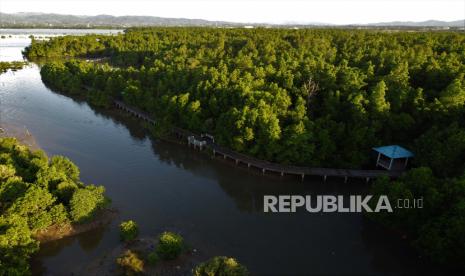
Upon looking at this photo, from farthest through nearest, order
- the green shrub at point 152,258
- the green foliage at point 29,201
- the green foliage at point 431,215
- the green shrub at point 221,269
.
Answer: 1. the green shrub at point 152,258
2. the green foliage at point 431,215
3. the green foliage at point 29,201
4. the green shrub at point 221,269

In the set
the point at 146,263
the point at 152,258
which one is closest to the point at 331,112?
the point at 152,258

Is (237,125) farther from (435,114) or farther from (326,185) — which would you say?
(435,114)

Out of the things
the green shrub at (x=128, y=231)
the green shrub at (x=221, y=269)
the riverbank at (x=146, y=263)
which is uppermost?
the green shrub at (x=221, y=269)

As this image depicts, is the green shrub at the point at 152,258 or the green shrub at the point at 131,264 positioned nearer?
the green shrub at the point at 131,264

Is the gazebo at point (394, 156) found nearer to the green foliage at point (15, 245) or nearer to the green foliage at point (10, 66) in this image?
the green foliage at point (15, 245)

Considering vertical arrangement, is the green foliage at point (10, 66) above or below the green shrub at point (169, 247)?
above

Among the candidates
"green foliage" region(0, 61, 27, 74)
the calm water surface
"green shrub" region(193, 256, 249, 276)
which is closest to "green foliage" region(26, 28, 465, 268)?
the calm water surface

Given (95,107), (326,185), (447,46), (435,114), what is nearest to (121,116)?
(95,107)

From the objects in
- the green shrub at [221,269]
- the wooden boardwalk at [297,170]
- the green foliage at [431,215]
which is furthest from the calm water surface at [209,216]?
the green shrub at [221,269]

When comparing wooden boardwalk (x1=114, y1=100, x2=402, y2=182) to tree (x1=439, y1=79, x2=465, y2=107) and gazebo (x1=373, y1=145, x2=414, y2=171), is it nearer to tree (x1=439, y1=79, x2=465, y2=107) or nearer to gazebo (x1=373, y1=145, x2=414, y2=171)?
gazebo (x1=373, y1=145, x2=414, y2=171)
